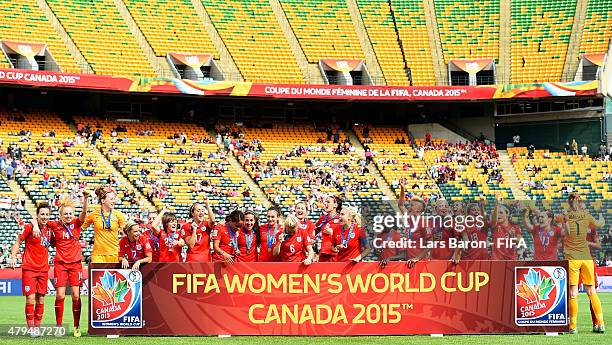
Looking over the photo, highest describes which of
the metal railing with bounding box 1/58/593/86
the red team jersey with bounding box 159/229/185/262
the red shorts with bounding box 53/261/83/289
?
the metal railing with bounding box 1/58/593/86

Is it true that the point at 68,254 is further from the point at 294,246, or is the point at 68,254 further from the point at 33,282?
the point at 294,246

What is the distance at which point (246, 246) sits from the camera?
54.3ft

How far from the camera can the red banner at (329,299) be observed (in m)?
16.1

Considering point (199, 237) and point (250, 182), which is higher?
point (250, 182)

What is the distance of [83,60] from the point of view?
48.2m

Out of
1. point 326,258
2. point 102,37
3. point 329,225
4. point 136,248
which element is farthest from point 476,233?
point 102,37

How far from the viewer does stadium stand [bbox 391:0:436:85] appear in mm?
53375

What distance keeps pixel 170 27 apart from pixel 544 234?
38.1 metres

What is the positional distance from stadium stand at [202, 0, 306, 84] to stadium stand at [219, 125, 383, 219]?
100 inches

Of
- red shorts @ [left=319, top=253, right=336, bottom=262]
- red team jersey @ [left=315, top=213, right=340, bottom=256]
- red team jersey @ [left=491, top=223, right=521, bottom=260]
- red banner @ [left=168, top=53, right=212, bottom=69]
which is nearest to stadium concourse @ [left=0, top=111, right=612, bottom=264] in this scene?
red banner @ [left=168, top=53, right=212, bottom=69]

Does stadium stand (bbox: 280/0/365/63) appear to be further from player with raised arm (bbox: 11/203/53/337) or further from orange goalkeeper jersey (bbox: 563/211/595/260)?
player with raised arm (bbox: 11/203/53/337)

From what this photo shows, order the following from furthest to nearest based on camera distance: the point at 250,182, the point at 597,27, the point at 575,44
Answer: the point at 597,27, the point at 575,44, the point at 250,182

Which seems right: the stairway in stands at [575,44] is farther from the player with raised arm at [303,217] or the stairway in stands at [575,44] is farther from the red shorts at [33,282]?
Answer: the red shorts at [33,282]

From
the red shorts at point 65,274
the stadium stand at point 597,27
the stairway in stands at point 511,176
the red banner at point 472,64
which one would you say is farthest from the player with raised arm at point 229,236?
the stadium stand at point 597,27
